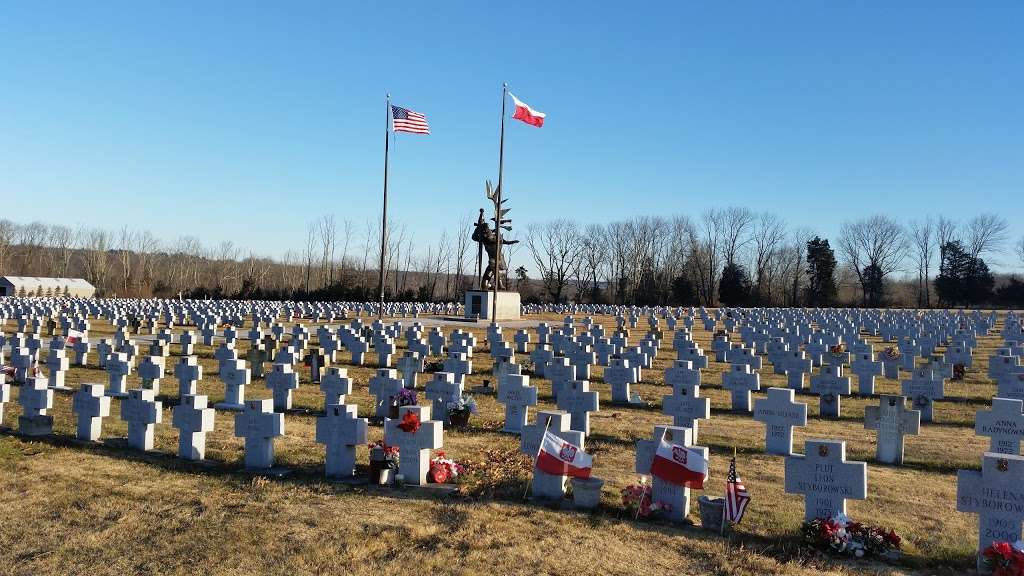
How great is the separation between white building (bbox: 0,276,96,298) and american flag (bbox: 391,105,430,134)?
49163 mm

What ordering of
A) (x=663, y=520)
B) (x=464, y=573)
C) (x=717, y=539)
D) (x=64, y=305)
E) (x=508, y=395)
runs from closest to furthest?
1. (x=464, y=573)
2. (x=717, y=539)
3. (x=663, y=520)
4. (x=508, y=395)
5. (x=64, y=305)

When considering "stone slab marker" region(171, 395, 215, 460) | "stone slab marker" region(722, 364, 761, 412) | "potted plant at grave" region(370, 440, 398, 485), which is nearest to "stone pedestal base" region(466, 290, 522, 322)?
"stone slab marker" region(722, 364, 761, 412)

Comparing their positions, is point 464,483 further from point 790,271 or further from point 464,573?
point 790,271

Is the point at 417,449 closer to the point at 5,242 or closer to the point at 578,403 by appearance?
the point at 578,403

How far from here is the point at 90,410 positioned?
9828 millimetres

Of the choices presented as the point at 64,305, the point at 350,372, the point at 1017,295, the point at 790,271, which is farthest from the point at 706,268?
the point at 350,372

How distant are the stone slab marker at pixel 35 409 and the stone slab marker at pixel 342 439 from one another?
465cm

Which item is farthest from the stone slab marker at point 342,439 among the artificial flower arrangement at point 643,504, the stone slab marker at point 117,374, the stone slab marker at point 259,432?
the stone slab marker at point 117,374

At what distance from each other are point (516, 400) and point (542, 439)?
137 inches

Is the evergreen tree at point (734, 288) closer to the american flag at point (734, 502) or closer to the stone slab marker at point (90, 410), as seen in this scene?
the stone slab marker at point (90, 410)

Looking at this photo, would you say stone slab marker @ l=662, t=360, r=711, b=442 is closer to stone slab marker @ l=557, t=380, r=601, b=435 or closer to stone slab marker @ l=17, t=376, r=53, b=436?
stone slab marker @ l=557, t=380, r=601, b=435

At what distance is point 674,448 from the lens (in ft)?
22.7

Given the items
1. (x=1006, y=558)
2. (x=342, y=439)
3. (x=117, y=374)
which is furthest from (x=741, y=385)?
(x=117, y=374)

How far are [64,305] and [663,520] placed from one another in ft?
140
